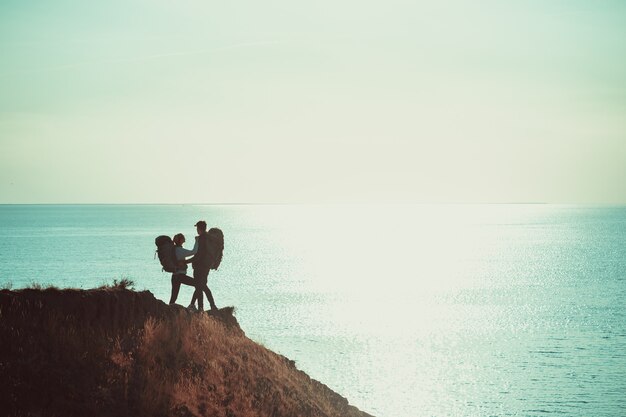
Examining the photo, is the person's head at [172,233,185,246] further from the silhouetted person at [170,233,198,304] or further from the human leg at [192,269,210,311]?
the human leg at [192,269,210,311]

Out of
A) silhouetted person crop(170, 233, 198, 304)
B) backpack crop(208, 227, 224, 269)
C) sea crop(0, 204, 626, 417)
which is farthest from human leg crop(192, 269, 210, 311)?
sea crop(0, 204, 626, 417)

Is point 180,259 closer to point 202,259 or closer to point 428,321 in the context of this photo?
point 202,259

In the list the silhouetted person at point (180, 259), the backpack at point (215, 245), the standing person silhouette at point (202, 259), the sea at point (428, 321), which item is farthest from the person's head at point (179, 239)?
the sea at point (428, 321)

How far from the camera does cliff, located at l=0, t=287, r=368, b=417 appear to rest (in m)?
15.3

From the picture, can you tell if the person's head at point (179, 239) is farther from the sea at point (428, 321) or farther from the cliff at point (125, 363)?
the sea at point (428, 321)

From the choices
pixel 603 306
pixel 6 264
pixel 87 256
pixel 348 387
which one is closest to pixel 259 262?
pixel 87 256

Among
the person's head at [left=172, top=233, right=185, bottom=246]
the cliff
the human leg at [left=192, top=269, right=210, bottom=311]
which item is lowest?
the cliff

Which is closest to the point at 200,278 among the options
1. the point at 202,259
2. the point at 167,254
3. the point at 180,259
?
the point at 202,259

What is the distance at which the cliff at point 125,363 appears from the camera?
1530 centimetres

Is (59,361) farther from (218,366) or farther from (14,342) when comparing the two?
(218,366)

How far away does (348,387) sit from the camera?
58781 mm

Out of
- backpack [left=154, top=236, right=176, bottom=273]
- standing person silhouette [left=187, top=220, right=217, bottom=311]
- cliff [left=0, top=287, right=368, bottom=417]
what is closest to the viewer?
cliff [left=0, top=287, right=368, bottom=417]

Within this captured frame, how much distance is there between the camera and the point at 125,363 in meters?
16.8

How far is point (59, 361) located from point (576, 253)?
188 metres
